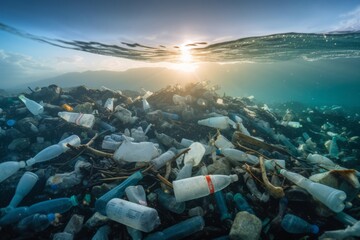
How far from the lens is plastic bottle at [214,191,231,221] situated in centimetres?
241

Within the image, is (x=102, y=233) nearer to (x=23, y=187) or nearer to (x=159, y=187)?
(x=159, y=187)

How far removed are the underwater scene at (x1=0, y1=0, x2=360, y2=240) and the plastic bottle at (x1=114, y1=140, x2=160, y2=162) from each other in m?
0.01

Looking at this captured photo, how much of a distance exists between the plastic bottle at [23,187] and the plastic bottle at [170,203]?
170 centimetres

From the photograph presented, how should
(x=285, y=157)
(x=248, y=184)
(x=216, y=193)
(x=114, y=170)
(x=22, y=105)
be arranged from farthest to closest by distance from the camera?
(x=22, y=105) < (x=285, y=157) < (x=114, y=170) < (x=248, y=184) < (x=216, y=193)

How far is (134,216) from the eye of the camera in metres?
2.13

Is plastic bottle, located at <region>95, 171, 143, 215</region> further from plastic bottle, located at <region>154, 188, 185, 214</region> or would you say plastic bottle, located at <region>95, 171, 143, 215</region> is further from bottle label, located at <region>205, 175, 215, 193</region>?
bottle label, located at <region>205, 175, 215, 193</region>

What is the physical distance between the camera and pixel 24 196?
2.81m

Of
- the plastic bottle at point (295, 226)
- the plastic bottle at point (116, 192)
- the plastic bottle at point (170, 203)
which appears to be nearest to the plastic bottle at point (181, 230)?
the plastic bottle at point (170, 203)

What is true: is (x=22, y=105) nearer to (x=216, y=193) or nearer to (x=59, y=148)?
(x=59, y=148)

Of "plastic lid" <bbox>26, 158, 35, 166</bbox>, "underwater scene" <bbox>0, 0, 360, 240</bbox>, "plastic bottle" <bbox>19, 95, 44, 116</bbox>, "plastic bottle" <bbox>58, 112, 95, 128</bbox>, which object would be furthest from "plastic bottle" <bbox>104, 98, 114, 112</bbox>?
"plastic lid" <bbox>26, 158, 35, 166</bbox>

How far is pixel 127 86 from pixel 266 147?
107ft

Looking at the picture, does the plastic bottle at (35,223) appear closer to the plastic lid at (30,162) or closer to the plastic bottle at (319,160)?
the plastic lid at (30,162)

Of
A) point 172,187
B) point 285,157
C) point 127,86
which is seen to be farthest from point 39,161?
point 127,86

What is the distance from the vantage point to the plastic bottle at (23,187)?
2.69m
